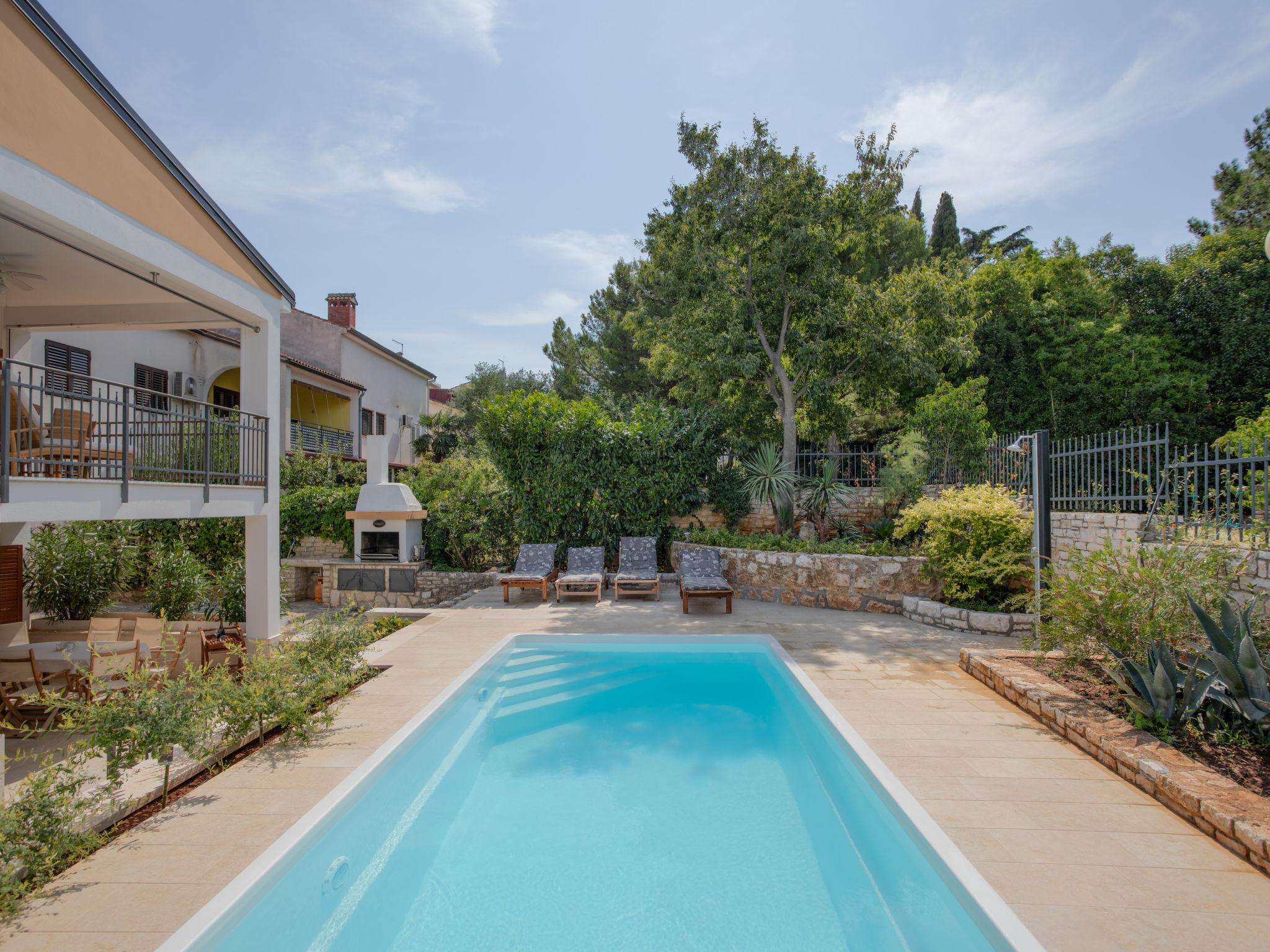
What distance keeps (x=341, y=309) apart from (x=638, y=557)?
19.4m

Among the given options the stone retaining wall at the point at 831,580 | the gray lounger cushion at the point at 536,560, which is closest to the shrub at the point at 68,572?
the gray lounger cushion at the point at 536,560

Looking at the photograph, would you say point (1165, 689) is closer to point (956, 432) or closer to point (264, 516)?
point (956, 432)

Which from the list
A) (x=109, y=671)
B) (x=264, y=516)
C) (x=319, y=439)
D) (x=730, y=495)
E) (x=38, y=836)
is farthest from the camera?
(x=319, y=439)

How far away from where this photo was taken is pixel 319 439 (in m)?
22.3

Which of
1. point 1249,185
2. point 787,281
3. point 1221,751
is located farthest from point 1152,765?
point 1249,185

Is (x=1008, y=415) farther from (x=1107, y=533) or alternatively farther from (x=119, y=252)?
(x=119, y=252)

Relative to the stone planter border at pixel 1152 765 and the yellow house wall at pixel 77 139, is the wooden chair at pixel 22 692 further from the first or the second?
the stone planter border at pixel 1152 765

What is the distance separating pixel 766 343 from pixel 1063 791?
11.1 meters

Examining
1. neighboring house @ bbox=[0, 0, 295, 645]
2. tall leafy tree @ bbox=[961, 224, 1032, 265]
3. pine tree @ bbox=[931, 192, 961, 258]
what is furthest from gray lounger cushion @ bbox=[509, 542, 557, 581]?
tall leafy tree @ bbox=[961, 224, 1032, 265]

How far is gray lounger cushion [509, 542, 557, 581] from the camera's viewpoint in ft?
40.7

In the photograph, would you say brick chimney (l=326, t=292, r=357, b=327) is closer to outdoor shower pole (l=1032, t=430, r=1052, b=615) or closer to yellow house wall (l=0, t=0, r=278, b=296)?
yellow house wall (l=0, t=0, r=278, b=296)

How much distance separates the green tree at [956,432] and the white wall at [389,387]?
2038cm

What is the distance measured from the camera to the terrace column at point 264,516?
8.52 metres

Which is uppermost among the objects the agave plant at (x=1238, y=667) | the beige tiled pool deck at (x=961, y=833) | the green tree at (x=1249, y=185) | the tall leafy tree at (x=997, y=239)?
the tall leafy tree at (x=997, y=239)
